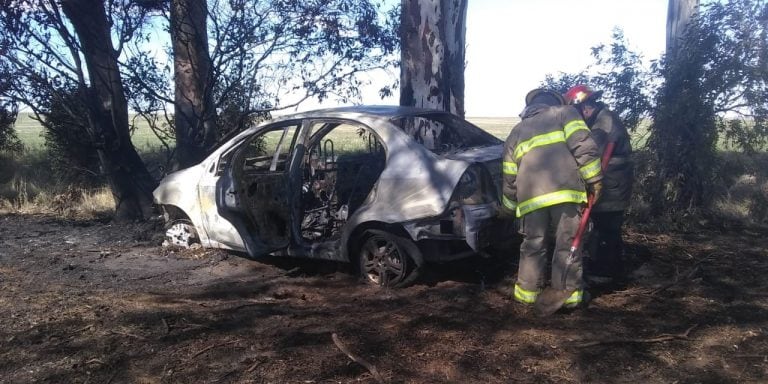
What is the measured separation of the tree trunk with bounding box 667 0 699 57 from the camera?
8938 millimetres

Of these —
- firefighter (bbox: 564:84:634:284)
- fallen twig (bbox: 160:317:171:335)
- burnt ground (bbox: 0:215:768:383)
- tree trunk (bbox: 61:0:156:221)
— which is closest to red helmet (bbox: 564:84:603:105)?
firefighter (bbox: 564:84:634:284)

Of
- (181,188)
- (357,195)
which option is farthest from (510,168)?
(181,188)

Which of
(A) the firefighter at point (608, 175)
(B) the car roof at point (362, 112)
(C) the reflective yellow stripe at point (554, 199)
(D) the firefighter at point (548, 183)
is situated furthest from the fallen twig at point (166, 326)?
(A) the firefighter at point (608, 175)

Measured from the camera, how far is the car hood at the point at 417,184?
4605 mm

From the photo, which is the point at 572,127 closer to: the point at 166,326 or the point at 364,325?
the point at 364,325

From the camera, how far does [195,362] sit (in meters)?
3.62

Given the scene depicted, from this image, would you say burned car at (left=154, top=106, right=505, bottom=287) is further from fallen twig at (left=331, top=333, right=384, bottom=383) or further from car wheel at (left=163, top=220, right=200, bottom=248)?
fallen twig at (left=331, top=333, right=384, bottom=383)

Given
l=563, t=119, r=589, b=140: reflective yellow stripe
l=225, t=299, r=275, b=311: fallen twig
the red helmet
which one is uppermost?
the red helmet

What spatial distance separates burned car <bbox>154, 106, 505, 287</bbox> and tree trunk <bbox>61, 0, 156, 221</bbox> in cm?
244

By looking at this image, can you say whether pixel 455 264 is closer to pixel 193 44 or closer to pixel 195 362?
pixel 195 362

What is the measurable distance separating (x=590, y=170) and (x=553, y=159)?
0.32m

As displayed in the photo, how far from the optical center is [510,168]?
461 centimetres

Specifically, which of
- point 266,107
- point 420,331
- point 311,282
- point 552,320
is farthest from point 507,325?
point 266,107

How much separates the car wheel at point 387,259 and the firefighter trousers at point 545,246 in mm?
902
